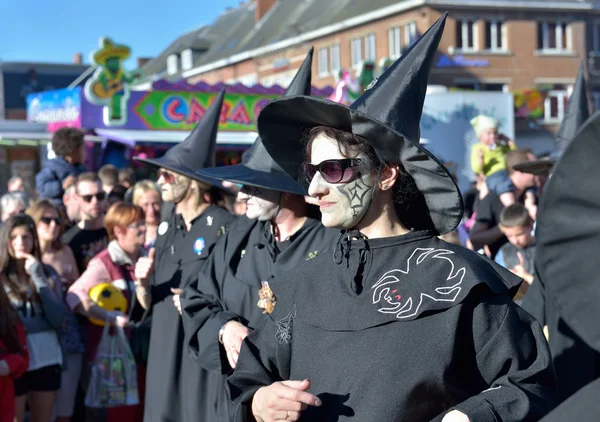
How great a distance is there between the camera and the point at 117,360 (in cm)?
607

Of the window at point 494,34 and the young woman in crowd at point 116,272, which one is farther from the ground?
the window at point 494,34

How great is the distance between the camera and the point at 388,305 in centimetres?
246

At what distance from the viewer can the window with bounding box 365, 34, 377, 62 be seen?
4101cm

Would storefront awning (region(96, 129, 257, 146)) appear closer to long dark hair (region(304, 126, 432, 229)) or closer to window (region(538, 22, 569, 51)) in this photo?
long dark hair (region(304, 126, 432, 229))

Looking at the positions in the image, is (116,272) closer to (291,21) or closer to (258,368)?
(258,368)

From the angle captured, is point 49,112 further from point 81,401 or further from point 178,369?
point 178,369

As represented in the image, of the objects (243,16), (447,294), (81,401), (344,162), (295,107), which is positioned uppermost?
(243,16)

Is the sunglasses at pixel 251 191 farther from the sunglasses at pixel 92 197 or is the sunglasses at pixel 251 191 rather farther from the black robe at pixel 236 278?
the sunglasses at pixel 92 197

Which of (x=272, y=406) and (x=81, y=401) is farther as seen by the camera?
(x=81, y=401)

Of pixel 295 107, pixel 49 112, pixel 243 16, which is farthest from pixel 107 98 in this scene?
pixel 243 16

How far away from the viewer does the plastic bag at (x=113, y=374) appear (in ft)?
19.6

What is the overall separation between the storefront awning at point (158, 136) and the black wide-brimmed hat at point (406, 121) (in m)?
13.3

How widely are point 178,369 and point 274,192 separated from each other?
1486mm

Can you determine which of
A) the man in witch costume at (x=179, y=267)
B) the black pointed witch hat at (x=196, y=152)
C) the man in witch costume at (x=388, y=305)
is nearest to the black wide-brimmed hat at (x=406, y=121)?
the man in witch costume at (x=388, y=305)
